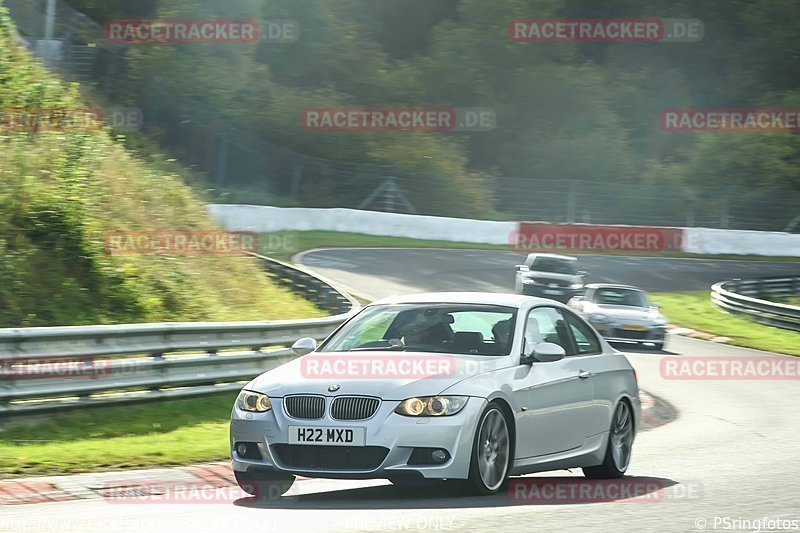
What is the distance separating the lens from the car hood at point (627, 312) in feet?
82.1

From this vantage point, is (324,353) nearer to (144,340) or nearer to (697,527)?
(697,527)

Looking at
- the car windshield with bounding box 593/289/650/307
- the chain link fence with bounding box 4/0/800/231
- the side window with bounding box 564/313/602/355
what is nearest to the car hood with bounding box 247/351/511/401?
the side window with bounding box 564/313/602/355

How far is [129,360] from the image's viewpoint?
1248cm

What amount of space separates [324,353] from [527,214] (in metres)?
43.4

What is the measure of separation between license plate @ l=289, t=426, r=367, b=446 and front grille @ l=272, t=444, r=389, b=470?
0.13 feet

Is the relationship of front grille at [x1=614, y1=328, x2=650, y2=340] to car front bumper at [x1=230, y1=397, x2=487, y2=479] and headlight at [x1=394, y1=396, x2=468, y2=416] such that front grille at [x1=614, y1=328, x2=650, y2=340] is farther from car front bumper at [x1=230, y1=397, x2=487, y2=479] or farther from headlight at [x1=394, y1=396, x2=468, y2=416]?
headlight at [x1=394, y1=396, x2=468, y2=416]

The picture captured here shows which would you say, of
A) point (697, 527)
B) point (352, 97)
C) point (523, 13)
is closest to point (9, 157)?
point (697, 527)

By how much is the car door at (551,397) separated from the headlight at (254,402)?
1.79 m

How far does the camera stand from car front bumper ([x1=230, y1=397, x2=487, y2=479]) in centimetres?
809

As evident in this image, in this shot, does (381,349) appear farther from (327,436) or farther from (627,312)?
(627,312)

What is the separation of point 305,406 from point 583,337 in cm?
298

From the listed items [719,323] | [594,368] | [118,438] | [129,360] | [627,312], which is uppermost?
[594,368]

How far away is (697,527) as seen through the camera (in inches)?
292

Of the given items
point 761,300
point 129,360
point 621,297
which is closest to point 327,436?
point 129,360
